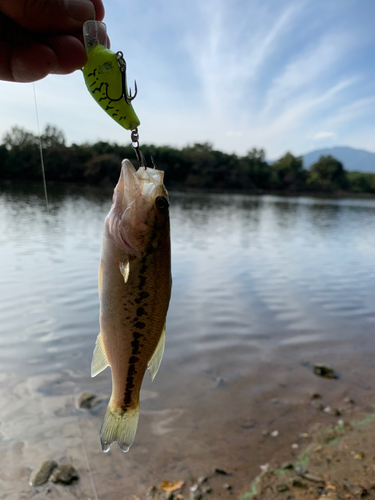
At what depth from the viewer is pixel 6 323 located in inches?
316

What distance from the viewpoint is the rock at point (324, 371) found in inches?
256

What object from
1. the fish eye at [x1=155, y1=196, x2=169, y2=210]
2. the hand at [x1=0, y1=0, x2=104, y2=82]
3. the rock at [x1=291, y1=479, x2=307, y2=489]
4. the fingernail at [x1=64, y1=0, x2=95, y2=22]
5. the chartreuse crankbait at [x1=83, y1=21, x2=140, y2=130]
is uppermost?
the fingernail at [x1=64, y1=0, x2=95, y2=22]

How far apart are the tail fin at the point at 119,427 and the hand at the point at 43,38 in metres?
2.06

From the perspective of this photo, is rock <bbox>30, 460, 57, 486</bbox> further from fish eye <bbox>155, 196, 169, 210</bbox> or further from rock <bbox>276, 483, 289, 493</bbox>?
fish eye <bbox>155, 196, 169, 210</bbox>

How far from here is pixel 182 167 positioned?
7544cm

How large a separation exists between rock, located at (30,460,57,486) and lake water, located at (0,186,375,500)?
13 cm

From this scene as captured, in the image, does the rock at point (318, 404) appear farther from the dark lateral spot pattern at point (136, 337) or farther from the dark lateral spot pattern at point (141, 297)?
the dark lateral spot pattern at point (141, 297)

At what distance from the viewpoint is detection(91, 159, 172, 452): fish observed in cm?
199

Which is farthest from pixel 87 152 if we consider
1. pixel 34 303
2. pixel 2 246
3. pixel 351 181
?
pixel 351 181

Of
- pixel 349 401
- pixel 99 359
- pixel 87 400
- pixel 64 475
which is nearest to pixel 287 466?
pixel 349 401

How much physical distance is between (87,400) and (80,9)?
5056mm

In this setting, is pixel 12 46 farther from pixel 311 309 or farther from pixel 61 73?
pixel 311 309

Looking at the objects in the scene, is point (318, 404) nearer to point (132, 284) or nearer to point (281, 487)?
point (281, 487)

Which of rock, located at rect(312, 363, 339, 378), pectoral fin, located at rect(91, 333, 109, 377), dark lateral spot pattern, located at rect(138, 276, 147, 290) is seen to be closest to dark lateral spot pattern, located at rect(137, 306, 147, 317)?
dark lateral spot pattern, located at rect(138, 276, 147, 290)
